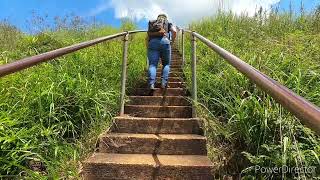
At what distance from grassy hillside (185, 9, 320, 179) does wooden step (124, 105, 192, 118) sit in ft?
1.28

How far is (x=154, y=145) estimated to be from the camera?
4410mm

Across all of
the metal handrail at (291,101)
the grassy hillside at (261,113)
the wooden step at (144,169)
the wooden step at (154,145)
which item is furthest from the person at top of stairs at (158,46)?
the metal handrail at (291,101)

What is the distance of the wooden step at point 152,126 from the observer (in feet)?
16.0

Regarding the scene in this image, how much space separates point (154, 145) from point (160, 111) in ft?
3.94

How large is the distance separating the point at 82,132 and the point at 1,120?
92 cm

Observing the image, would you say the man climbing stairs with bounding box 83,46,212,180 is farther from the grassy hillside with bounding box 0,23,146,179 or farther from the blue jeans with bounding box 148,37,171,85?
the blue jeans with bounding box 148,37,171,85

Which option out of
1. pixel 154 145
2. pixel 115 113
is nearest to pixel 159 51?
pixel 115 113

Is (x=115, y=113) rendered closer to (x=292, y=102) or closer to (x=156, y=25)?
(x=156, y=25)

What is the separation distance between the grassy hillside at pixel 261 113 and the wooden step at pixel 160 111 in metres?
0.39

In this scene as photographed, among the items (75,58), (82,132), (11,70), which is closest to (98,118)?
(82,132)

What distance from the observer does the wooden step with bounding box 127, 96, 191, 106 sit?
19.7ft

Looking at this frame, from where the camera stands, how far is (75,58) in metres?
5.84

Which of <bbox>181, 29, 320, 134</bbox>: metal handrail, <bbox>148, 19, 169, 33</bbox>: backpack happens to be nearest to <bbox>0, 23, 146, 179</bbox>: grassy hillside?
<bbox>148, 19, 169, 33</bbox>: backpack

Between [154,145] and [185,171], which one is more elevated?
[154,145]
